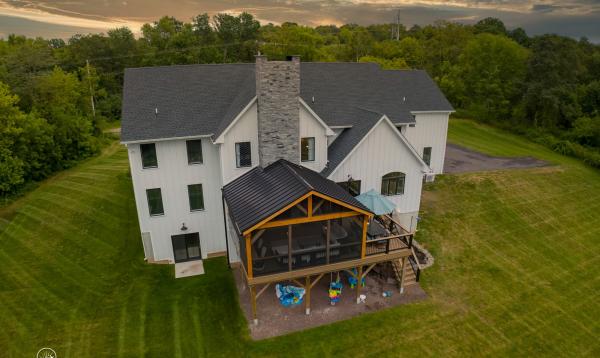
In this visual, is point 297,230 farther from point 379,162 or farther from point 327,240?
point 379,162

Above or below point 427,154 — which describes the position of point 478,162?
below

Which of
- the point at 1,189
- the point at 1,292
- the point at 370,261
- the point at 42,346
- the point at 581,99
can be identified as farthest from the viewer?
the point at 581,99

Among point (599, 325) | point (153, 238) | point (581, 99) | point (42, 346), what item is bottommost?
point (599, 325)

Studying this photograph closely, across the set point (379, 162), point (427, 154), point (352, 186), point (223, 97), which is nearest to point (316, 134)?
point (352, 186)

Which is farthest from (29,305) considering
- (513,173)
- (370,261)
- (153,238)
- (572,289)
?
(513,173)

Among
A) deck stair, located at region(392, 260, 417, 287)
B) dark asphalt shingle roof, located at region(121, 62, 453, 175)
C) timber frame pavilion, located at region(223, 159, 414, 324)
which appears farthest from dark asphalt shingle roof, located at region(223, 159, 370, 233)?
deck stair, located at region(392, 260, 417, 287)

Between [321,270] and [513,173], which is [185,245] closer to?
[321,270]
